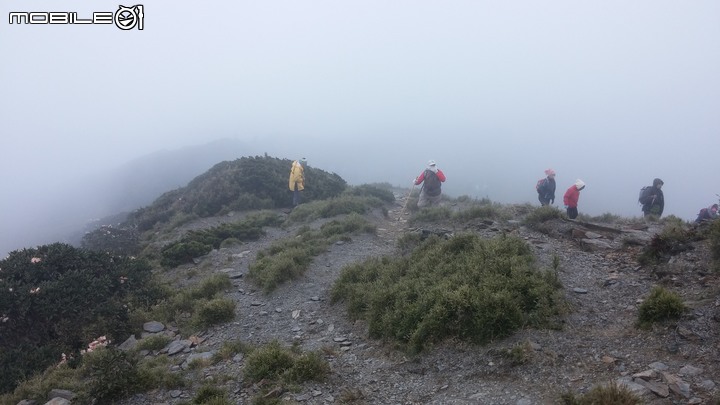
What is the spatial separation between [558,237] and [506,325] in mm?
5726

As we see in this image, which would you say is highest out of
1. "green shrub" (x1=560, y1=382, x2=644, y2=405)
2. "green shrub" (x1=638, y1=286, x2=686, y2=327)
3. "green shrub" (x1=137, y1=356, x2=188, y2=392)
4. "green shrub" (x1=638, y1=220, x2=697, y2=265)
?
"green shrub" (x1=638, y1=220, x2=697, y2=265)

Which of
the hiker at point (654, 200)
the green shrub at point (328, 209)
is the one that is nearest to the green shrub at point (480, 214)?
the green shrub at point (328, 209)

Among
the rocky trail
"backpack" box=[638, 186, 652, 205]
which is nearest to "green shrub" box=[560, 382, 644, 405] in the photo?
the rocky trail

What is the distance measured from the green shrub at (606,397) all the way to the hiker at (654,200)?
42.3 feet

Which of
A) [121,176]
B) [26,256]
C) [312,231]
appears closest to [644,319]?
[312,231]

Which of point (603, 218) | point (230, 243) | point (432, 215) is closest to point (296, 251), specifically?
point (230, 243)

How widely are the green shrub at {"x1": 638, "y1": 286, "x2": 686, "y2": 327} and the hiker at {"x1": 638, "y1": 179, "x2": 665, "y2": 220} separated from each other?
1060 centimetres

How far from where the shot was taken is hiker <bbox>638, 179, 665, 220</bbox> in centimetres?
1553

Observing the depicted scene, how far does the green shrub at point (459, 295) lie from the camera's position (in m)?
6.95

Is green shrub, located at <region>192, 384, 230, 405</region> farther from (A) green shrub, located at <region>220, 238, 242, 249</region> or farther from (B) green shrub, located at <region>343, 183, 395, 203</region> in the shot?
(B) green shrub, located at <region>343, 183, 395, 203</region>

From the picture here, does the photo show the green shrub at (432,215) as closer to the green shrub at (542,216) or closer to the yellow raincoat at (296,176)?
the green shrub at (542,216)

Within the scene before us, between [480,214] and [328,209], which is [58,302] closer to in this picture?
[328,209]

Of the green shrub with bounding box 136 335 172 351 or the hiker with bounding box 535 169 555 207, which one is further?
the hiker with bounding box 535 169 555 207

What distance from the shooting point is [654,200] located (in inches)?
616
